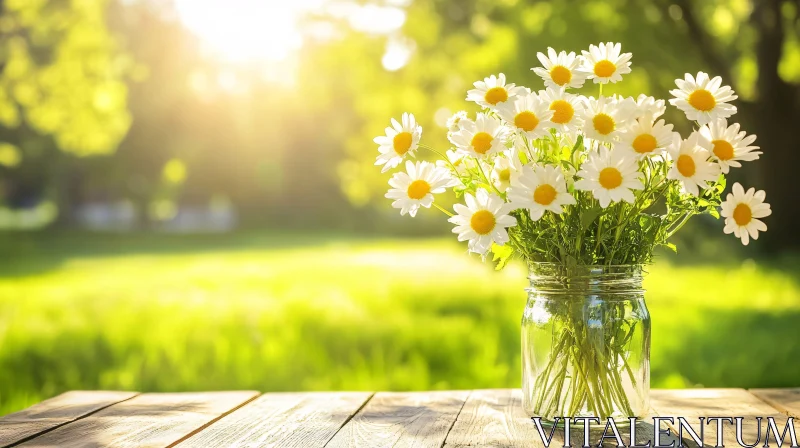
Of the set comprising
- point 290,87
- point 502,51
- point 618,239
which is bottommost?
point 618,239

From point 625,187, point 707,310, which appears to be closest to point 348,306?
point 707,310

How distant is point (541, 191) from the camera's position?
5.63 feet

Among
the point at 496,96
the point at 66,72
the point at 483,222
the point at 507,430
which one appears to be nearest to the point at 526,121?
the point at 496,96

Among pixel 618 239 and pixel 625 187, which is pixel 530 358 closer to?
pixel 618 239

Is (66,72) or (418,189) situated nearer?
(418,189)

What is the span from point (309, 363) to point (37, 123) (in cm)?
686

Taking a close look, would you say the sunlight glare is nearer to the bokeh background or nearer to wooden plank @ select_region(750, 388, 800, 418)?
the bokeh background

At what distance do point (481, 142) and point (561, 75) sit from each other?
246 mm

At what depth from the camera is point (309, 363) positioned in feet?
18.3

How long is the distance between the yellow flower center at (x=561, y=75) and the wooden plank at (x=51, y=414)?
1.36 meters

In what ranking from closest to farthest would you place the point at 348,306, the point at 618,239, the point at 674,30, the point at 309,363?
the point at 618,239 → the point at 309,363 → the point at 348,306 → the point at 674,30

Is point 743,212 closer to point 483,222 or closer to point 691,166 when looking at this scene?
point 691,166

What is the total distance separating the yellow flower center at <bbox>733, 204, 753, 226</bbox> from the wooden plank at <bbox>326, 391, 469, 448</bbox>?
754mm

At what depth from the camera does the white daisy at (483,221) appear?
5.69ft
